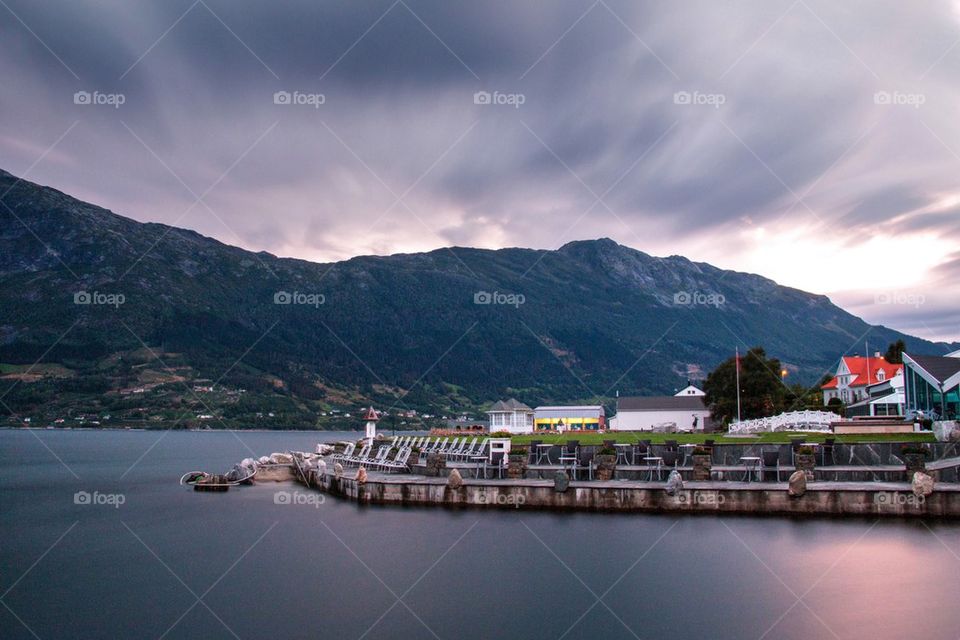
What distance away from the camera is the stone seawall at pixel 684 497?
2392cm

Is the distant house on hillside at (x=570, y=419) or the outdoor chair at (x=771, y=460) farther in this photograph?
the distant house on hillside at (x=570, y=419)

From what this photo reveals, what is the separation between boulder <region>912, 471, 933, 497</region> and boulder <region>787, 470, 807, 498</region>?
3.35 metres

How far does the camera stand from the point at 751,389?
64.7 m

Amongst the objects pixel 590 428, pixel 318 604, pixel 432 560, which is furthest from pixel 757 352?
pixel 318 604

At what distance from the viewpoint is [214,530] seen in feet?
95.8

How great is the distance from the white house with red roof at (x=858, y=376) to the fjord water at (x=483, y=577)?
50812mm

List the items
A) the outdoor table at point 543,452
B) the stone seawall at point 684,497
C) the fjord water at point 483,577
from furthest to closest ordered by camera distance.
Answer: the outdoor table at point 543,452 < the stone seawall at point 684,497 < the fjord water at point 483,577

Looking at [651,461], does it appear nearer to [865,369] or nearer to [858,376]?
[858,376]

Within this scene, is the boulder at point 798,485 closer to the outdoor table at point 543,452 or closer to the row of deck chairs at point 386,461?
the outdoor table at point 543,452

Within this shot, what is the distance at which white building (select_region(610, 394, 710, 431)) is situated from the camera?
262 feet

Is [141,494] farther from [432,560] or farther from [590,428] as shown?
[590,428]

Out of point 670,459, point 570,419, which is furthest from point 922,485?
point 570,419

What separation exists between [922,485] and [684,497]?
7.65 metres

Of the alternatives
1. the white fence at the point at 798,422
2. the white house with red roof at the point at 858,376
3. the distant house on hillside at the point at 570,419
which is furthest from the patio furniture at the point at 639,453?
the distant house on hillside at the point at 570,419
